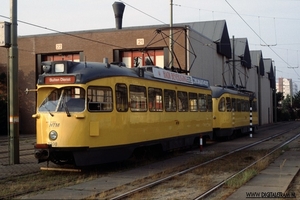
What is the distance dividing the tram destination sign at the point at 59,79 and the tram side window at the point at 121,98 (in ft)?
4.74

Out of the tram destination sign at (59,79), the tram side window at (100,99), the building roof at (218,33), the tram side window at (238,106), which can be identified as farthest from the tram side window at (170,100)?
the building roof at (218,33)

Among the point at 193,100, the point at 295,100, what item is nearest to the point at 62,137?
the point at 193,100

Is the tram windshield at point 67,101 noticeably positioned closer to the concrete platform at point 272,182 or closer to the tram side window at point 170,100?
the tram side window at point 170,100

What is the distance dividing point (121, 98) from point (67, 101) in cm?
168

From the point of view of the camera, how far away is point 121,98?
12820 millimetres

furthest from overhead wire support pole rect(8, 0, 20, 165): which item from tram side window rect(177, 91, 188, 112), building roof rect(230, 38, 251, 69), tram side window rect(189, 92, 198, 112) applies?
building roof rect(230, 38, 251, 69)

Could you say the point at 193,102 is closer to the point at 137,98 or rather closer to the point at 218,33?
the point at 137,98

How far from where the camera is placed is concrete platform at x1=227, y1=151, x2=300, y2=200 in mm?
9242

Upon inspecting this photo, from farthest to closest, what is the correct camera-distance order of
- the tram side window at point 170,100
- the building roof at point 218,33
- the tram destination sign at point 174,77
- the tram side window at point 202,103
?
the building roof at point 218,33 < the tram side window at point 202,103 < the tram side window at point 170,100 < the tram destination sign at point 174,77

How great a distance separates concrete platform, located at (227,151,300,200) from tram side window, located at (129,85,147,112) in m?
4.07

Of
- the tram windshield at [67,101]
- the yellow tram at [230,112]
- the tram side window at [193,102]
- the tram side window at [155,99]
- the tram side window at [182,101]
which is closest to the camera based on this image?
the tram windshield at [67,101]

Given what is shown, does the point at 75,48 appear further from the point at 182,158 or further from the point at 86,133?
the point at 86,133

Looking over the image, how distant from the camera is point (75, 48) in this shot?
36.8 m

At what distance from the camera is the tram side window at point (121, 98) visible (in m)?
12.7
